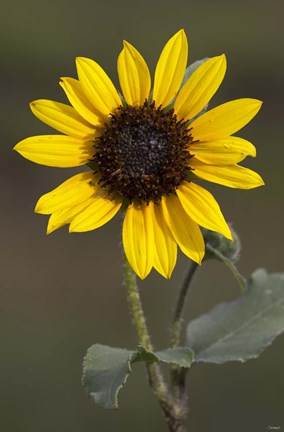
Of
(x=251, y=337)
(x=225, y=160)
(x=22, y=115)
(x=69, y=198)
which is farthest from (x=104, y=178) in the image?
(x=22, y=115)

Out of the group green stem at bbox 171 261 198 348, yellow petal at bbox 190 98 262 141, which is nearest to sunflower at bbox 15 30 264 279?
yellow petal at bbox 190 98 262 141

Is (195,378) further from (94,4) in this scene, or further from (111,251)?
(94,4)

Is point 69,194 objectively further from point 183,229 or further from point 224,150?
point 224,150

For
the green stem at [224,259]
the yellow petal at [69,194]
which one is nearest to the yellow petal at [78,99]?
the yellow petal at [69,194]

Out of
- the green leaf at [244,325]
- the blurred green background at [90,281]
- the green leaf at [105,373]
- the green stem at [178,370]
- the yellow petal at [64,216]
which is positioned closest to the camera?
the green leaf at [105,373]

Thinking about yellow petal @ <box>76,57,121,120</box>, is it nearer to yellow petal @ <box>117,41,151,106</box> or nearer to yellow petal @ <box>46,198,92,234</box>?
yellow petal @ <box>117,41,151,106</box>

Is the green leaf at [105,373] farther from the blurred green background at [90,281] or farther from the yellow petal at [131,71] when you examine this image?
the blurred green background at [90,281]
